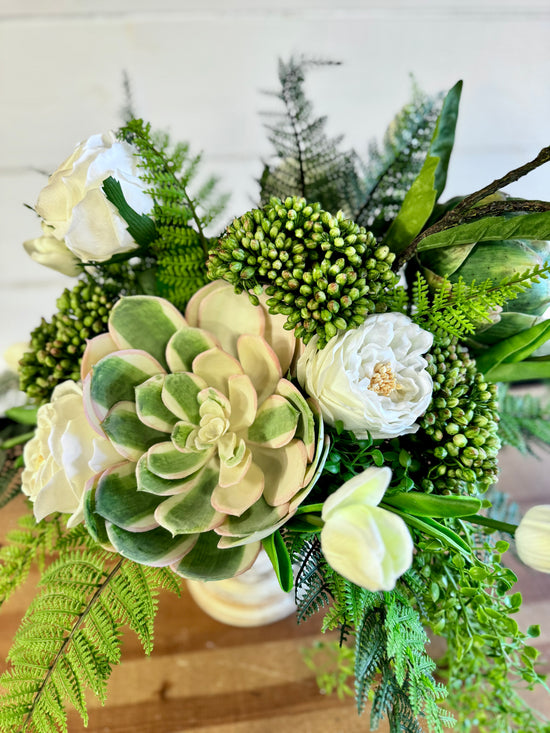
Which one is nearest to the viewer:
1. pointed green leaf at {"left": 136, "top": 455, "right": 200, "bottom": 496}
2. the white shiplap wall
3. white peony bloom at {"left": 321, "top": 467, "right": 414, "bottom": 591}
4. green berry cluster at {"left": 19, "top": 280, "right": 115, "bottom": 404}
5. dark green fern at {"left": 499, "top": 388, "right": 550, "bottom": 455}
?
white peony bloom at {"left": 321, "top": 467, "right": 414, "bottom": 591}

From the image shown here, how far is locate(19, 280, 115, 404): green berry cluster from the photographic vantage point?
476mm

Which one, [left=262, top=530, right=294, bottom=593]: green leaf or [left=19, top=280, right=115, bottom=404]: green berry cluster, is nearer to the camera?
[left=262, top=530, right=294, bottom=593]: green leaf

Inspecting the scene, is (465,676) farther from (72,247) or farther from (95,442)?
(72,247)

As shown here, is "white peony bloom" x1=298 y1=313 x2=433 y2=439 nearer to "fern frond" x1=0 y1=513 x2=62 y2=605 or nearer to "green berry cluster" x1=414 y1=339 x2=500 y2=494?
"green berry cluster" x1=414 y1=339 x2=500 y2=494

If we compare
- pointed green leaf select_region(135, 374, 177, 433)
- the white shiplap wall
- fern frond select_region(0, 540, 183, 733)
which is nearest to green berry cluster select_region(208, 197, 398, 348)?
pointed green leaf select_region(135, 374, 177, 433)

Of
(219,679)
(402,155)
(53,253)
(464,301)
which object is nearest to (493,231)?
(464,301)

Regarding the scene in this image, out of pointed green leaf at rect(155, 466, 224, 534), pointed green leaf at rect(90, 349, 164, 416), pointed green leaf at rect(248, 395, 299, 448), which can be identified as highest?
pointed green leaf at rect(90, 349, 164, 416)

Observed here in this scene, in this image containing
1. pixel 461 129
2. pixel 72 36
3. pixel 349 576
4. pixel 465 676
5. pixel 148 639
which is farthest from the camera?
pixel 461 129

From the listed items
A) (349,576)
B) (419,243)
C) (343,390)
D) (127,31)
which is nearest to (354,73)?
(127,31)

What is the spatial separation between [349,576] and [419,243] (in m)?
0.24

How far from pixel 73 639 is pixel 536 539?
14.1 inches

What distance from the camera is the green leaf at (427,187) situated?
0.39 metres

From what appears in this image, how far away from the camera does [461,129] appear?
912mm

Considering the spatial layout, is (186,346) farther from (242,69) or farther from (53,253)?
(242,69)
